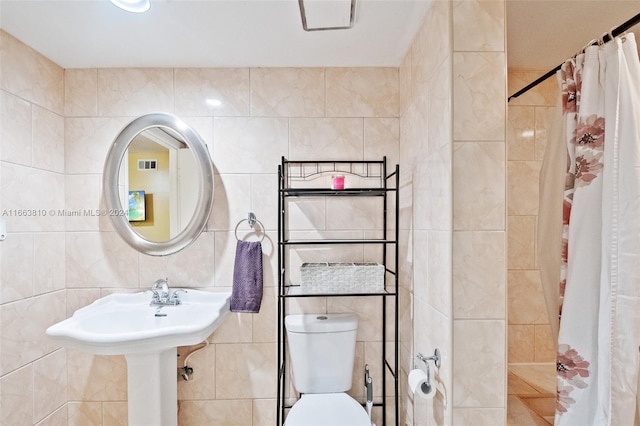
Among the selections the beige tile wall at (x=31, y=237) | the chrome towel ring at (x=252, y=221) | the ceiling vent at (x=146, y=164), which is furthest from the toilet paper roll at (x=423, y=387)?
the beige tile wall at (x=31, y=237)

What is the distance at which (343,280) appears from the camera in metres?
1.59

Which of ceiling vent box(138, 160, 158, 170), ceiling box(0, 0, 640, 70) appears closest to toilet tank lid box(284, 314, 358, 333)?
ceiling vent box(138, 160, 158, 170)

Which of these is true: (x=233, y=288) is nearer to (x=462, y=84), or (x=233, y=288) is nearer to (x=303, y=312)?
(x=303, y=312)

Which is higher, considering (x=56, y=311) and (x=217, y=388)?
(x=56, y=311)

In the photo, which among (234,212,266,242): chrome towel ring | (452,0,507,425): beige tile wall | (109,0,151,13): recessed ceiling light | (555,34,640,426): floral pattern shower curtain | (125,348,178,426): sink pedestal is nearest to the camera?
(555,34,640,426): floral pattern shower curtain

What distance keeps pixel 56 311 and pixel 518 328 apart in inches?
83.1

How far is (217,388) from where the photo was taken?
183 centimetres

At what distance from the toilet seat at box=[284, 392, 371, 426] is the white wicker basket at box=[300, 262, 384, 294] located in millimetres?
544

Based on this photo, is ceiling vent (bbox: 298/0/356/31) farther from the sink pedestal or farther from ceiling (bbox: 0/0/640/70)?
the sink pedestal

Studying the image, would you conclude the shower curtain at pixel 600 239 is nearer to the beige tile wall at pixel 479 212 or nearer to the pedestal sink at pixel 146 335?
the beige tile wall at pixel 479 212

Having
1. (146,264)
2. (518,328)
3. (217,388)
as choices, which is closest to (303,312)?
(217,388)

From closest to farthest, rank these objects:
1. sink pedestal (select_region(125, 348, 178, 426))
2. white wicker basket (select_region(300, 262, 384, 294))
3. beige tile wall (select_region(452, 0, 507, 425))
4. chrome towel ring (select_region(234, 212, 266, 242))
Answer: beige tile wall (select_region(452, 0, 507, 425))
sink pedestal (select_region(125, 348, 178, 426))
white wicker basket (select_region(300, 262, 384, 294))
chrome towel ring (select_region(234, 212, 266, 242))

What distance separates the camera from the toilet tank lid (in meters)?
1.71

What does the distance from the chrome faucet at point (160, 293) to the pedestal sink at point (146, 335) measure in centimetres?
3
